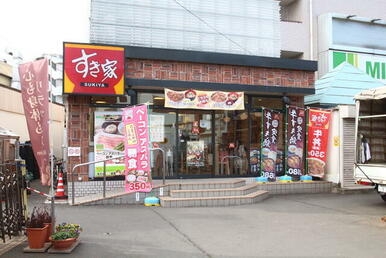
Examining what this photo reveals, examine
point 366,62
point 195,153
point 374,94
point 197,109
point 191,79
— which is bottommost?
point 195,153

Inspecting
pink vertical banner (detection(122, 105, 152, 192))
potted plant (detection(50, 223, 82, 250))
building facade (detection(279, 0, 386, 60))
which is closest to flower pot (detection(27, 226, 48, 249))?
potted plant (detection(50, 223, 82, 250))

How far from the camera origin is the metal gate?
6.09 m

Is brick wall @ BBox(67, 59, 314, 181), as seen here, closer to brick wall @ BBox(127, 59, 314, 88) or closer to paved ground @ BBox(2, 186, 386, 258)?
brick wall @ BBox(127, 59, 314, 88)

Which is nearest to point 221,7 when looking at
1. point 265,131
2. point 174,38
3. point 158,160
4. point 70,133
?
point 174,38

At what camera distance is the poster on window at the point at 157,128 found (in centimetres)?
1162

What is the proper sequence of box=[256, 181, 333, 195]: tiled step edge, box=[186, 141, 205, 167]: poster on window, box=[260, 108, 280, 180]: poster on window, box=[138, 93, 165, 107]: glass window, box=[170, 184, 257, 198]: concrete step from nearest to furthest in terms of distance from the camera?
box=[170, 184, 257, 198]: concrete step, box=[138, 93, 165, 107]: glass window, box=[256, 181, 333, 195]: tiled step edge, box=[186, 141, 205, 167]: poster on window, box=[260, 108, 280, 180]: poster on window

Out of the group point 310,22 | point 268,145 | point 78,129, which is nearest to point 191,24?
point 268,145

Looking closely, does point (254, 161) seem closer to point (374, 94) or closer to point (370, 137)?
point (370, 137)

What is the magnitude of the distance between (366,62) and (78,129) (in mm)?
17196

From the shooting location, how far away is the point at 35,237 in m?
5.75

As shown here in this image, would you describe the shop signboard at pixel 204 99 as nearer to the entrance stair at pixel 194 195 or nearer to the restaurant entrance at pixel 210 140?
the restaurant entrance at pixel 210 140

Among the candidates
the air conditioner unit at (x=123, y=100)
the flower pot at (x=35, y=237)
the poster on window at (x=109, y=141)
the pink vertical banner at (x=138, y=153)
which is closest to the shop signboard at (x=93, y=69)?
the air conditioner unit at (x=123, y=100)

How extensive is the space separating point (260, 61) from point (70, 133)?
616cm

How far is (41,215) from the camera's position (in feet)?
19.9
